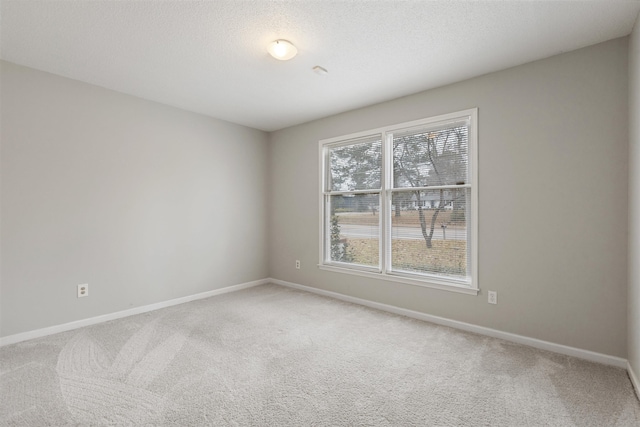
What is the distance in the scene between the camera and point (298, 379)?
213 centimetres

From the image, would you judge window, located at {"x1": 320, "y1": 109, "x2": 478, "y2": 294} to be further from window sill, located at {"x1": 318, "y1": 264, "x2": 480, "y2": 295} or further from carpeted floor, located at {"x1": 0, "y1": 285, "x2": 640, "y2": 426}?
carpeted floor, located at {"x1": 0, "y1": 285, "x2": 640, "y2": 426}

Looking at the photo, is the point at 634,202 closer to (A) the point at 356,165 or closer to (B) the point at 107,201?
(A) the point at 356,165

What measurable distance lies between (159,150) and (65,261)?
156 cm

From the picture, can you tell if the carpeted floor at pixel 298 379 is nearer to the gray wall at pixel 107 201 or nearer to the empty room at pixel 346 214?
the empty room at pixel 346 214

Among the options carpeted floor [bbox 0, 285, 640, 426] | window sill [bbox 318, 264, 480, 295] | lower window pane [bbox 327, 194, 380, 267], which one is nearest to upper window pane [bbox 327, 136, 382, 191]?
lower window pane [bbox 327, 194, 380, 267]

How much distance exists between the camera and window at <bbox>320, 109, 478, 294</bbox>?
3.10 meters

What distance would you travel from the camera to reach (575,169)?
2447 mm

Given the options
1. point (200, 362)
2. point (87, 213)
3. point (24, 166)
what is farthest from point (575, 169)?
point (24, 166)

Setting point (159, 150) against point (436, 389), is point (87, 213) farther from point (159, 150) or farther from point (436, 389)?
point (436, 389)

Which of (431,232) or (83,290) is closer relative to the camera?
(83,290)

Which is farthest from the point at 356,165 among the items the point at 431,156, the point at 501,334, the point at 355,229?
the point at 501,334

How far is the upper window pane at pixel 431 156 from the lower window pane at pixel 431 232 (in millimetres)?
138

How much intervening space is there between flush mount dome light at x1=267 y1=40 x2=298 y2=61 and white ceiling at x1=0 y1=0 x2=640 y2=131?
0.18 feet

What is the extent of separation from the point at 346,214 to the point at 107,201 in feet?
9.34
